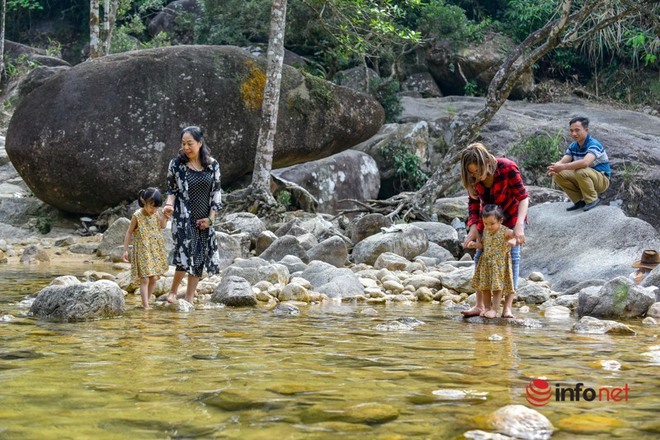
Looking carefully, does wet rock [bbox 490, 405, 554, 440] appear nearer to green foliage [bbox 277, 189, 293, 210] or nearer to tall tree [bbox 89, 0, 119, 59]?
green foliage [bbox 277, 189, 293, 210]

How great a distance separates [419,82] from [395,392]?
19883 mm

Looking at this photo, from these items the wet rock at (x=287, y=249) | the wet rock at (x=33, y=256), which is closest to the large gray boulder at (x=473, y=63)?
A: the wet rock at (x=287, y=249)

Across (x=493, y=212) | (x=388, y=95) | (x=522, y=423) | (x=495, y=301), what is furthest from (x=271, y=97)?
(x=522, y=423)

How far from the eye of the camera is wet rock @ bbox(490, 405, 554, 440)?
2.14 metres

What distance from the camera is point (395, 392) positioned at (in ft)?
8.86

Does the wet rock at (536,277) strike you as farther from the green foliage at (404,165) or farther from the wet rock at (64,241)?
the green foliage at (404,165)

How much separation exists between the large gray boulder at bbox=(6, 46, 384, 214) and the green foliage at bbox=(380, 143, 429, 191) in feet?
12.9

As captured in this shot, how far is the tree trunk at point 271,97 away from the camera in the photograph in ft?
39.3

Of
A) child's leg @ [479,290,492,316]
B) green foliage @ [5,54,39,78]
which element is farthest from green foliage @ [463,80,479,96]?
child's leg @ [479,290,492,316]

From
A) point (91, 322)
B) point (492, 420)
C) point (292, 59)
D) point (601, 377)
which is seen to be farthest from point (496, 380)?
point (292, 59)

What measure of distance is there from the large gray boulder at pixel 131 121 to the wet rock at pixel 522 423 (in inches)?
433

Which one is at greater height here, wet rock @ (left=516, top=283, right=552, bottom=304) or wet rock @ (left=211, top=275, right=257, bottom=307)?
wet rock @ (left=211, top=275, right=257, bottom=307)

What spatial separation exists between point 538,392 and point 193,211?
4.09 m

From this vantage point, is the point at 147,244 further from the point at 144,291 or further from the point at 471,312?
the point at 471,312
